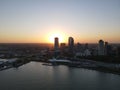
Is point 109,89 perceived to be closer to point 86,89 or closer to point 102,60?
point 86,89

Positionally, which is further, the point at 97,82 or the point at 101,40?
the point at 101,40

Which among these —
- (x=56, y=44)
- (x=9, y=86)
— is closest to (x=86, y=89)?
(x=9, y=86)

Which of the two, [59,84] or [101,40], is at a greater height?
[101,40]

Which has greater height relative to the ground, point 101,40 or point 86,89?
point 101,40

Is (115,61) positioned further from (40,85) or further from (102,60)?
(40,85)

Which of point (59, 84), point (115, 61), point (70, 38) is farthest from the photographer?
point (70, 38)

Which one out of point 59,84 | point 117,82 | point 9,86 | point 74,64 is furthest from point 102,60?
point 9,86

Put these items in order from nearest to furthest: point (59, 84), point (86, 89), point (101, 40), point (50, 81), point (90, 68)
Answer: point (86, 89), point (59, 84), point (50, 81), point (90, 68), point (101, 40)

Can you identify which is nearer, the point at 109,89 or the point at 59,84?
the point at 109,89

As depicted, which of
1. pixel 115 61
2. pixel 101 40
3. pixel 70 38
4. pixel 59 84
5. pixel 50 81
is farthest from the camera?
pixel 70 38
